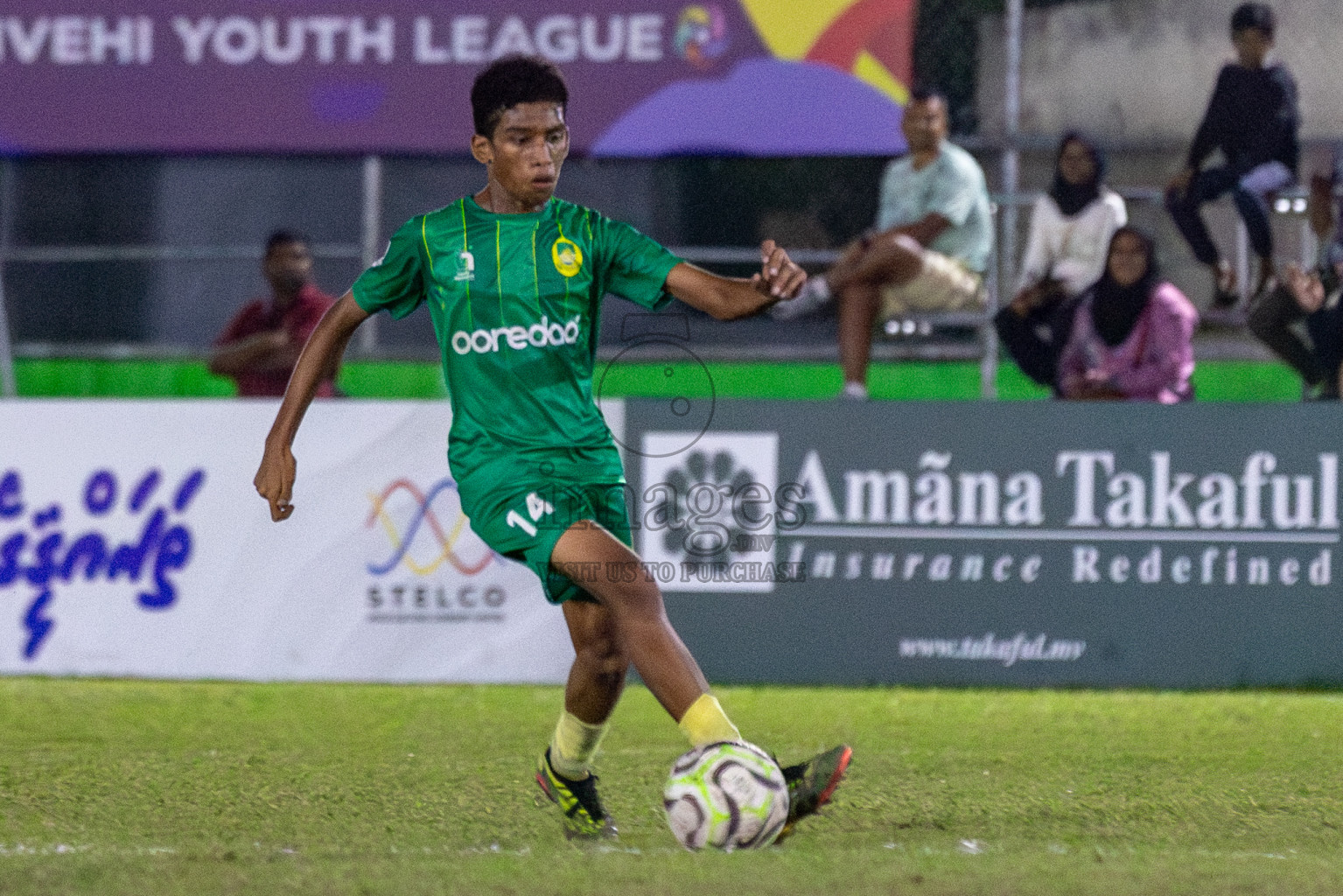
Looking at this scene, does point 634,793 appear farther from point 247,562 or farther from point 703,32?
point 703,32

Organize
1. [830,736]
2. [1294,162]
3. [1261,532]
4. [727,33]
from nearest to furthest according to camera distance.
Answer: [830,736]
[1261,532]
[1294,162]
[727,33]

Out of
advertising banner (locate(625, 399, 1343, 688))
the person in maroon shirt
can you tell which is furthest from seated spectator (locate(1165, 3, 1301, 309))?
the person in maroon shirt

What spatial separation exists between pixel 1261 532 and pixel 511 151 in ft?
14.1

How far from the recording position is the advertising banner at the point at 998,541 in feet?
24.0

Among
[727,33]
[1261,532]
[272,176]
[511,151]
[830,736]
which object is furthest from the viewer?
[272,176]

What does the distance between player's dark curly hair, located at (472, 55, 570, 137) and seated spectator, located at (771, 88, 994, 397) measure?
3744 millimetres

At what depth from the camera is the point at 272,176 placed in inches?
364

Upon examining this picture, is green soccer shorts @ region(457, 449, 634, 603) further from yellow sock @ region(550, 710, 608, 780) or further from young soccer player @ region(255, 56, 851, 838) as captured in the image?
yellow sock @ region(550, 710, 608, 780)

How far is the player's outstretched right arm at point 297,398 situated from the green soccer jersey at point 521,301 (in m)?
0.08

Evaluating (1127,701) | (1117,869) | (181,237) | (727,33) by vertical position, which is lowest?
(1127,701)

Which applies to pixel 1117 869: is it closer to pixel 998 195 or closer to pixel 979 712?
pixel 979 712

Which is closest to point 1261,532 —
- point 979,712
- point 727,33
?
point 979,712

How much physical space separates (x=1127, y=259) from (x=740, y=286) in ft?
13.8

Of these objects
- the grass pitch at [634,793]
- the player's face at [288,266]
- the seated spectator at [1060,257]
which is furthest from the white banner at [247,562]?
the seated spectator at [1060,257]
